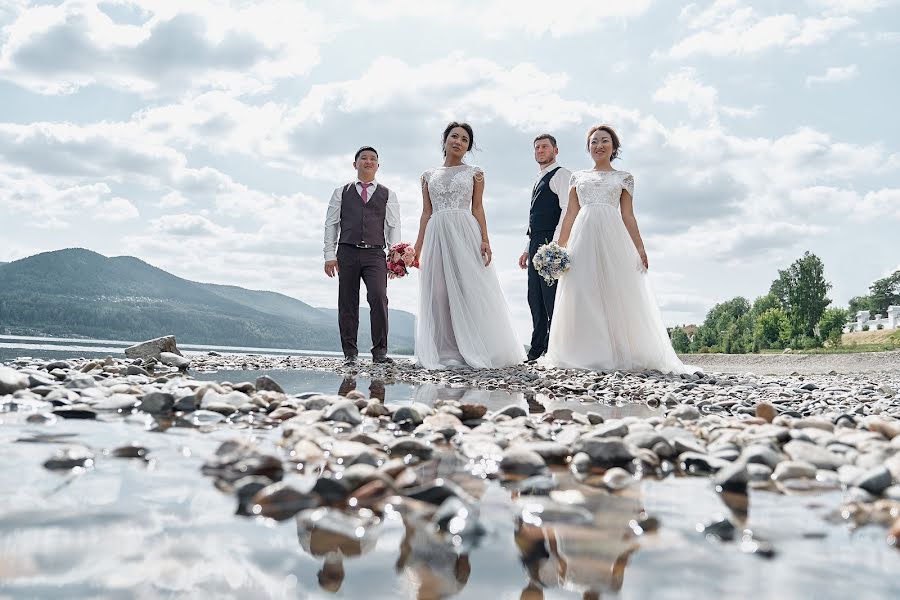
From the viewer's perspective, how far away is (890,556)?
71.3 inches

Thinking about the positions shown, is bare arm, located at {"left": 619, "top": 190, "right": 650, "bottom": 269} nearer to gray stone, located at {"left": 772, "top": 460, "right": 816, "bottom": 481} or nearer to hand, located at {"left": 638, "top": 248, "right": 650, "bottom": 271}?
hand, located at {"left": 638, "top": 248, "right": 650, "bottom": 271}

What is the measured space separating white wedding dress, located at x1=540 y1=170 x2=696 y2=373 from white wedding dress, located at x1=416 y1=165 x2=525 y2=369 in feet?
3.05

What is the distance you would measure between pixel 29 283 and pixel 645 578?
164 metres

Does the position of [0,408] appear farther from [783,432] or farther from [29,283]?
[29,283]

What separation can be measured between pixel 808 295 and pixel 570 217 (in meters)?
48.6

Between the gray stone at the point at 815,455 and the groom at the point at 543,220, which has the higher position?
the groom at the point at 543,220

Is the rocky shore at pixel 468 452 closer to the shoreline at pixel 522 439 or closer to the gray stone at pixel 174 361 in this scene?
the shoreline at pixel 522 439

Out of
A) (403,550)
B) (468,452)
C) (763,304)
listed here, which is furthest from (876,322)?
(403,550)

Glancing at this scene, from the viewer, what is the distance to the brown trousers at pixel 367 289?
32.2 ft

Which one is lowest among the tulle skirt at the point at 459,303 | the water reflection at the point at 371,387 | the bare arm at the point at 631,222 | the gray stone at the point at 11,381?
the water reflection at the point at 371,387

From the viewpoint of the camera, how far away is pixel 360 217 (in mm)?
9680

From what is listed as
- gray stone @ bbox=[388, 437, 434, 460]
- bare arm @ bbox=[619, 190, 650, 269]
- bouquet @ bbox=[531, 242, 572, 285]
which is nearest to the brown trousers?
bouquet @ bbox=[531, 242, 572, 285]

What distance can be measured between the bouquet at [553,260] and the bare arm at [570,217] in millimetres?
290

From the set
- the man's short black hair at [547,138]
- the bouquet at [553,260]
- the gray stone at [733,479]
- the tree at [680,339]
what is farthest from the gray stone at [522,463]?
the tree at [680,339]
